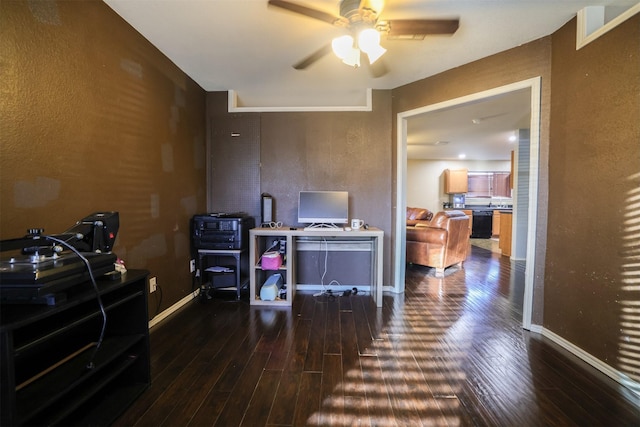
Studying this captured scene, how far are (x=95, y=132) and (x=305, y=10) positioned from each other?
1587 mm

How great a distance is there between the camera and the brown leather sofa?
4059 mm

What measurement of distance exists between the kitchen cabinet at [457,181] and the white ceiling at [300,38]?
18.9 ft

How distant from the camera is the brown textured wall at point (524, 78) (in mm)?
2207

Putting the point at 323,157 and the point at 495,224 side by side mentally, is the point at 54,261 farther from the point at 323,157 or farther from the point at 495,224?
the point at 495,224

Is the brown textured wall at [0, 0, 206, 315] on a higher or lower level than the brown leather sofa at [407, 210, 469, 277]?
higher

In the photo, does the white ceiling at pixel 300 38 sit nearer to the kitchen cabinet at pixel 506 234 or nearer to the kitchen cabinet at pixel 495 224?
the kitchen cabinet at pixel 506 234

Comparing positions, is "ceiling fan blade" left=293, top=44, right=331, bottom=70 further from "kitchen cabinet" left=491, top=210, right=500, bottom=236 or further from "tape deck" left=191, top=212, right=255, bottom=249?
"kitchen cabinet" left=491, top=210, right=500, bottom=236

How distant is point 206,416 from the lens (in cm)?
137

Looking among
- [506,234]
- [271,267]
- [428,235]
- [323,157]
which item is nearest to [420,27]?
[323,157]

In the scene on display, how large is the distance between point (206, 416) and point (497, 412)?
5.02 ft

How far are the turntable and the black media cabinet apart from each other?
6cm

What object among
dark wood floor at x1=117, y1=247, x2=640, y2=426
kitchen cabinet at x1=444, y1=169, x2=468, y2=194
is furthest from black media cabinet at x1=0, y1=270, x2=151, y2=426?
kitchen cabinet at x1=444, y1=169, x2=468, y2=194

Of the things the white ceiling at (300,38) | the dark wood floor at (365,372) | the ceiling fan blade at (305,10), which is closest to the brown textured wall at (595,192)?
the dark wood floor at (365,372)

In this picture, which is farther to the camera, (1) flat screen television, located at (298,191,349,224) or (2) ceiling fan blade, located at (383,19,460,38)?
(1) flat screen television, located at (298,191,349,224)
